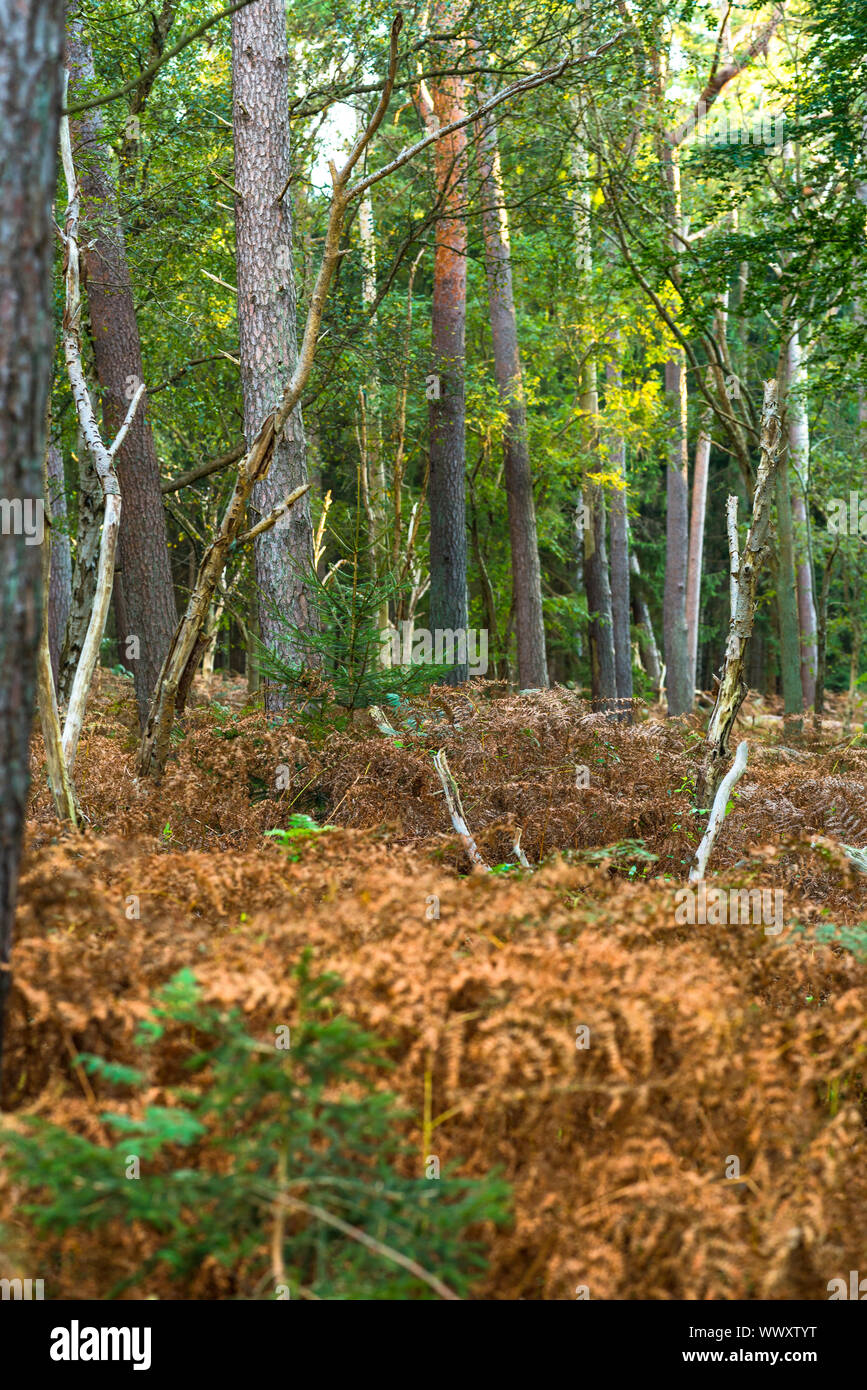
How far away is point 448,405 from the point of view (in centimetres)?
1513

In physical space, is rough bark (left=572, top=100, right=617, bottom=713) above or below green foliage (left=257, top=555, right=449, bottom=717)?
above

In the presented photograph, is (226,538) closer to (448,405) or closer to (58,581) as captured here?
(448,405)

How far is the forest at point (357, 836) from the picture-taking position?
2398 millimetres

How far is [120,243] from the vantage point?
10594 millimetres

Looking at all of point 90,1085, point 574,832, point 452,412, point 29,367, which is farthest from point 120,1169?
point 452,412

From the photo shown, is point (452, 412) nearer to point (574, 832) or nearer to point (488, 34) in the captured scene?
point (488, 34)

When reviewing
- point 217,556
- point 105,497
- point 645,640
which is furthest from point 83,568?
point 645,640

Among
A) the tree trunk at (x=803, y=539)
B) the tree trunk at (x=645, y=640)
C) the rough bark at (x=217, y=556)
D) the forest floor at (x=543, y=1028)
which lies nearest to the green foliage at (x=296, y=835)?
the forest floor at (x=543, y=1028)

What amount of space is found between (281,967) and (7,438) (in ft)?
4.70

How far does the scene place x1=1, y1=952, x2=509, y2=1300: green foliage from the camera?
2.23 metres

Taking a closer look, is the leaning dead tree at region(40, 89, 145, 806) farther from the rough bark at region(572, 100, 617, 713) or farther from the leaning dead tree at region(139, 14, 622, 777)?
the rough bark at region(572, 100, 617, 713)

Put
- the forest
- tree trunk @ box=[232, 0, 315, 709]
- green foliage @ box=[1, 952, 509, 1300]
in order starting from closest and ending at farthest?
green foliage @ box=[1, 952, 509, 1300]
the forest
tree trunk @ box=[232, 0, 315, 709]

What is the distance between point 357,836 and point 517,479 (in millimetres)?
14170

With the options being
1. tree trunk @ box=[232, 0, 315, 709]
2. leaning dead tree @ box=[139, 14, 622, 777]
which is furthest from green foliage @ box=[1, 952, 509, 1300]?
tree trunk @ box=[232, 0, 315, 709]
